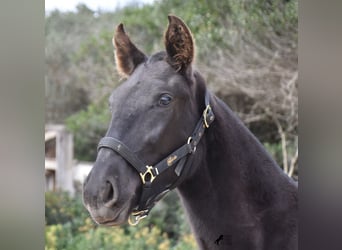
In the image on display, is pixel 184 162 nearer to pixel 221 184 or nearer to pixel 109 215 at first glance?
pixel 221 184

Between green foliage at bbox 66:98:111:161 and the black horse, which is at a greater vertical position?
green foliage at bbox 66:98:111:161

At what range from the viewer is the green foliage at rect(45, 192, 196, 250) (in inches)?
172

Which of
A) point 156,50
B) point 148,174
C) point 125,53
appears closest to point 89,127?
point 156,50

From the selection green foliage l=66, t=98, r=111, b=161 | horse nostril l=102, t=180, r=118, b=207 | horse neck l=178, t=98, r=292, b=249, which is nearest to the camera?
horse nostril l=102, t=180, r=118, b=207

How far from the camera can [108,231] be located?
15.2 feet

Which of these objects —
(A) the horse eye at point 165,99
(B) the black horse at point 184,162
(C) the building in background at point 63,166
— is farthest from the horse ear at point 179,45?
(C) the building in background at point 63,166

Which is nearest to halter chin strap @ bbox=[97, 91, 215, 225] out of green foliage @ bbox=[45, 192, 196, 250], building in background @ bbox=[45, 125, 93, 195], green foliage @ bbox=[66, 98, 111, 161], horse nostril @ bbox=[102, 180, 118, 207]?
horse nostril @ bbox=[102, 180, 118, 207]

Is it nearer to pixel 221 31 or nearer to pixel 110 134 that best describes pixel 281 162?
pixel 221 31

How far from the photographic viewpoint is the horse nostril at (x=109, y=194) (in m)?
1.67

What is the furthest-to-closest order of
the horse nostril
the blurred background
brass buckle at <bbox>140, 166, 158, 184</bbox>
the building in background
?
the building in background → the blurred background → brass buckle at <bbox>140, 166, 158, 184</bbox> → the horse nostril

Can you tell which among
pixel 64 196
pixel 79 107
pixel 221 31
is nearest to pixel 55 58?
pixel 79 107

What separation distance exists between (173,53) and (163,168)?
18.9 inches

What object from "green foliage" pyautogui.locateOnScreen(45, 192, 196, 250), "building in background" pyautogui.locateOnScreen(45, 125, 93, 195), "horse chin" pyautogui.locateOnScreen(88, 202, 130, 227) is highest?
"building in background" pyautogui.locateOnScreen(45, 125, 93, 195)

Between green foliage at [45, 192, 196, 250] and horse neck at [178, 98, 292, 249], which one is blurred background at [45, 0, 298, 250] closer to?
green foliage at [45, 192, 196, 250]
